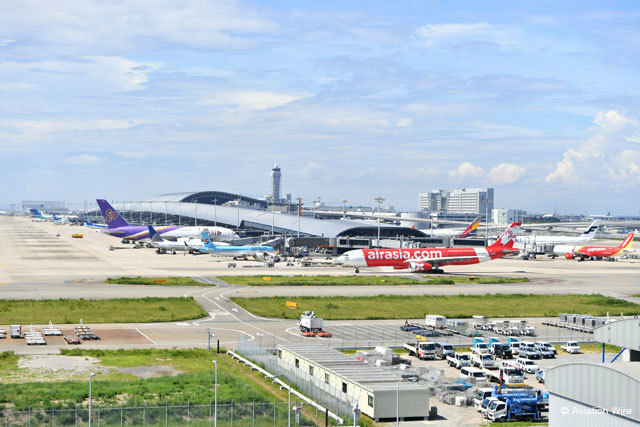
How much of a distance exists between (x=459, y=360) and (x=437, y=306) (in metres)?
33.1

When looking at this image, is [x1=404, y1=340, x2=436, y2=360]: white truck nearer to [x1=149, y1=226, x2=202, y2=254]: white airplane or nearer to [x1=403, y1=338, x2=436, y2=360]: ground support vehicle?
[x1=403, y1=338, x2=436, y2=360]: ground support vehicle

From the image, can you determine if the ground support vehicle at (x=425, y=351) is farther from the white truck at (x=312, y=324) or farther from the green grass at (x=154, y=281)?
the green grass at (x=154, y=281)

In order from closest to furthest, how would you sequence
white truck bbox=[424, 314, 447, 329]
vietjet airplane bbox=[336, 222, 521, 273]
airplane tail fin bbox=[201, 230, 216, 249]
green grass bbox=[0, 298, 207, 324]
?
green grass bbox=[0, 298, 207, 324] → white truck bbox=[424, 314, 447, 329] → vietjet airplane bbox=[336, 222, 521, 273] → airplane tail fin bbox=[201, 230, 216, 249]

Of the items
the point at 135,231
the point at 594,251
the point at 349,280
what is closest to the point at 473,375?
the point at 349,280

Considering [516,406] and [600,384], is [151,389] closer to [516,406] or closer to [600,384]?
[516,406]

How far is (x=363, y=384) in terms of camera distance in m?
41.4

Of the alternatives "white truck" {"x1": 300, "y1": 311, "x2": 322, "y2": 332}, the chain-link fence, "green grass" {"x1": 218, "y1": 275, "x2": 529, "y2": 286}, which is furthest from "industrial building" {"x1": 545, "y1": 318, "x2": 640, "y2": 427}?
"green grass" {"x1": 218, "y1": 275, "x2": 529, "y2": 286}

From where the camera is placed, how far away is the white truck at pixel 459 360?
54312 mm

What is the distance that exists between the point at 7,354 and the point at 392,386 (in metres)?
30.3

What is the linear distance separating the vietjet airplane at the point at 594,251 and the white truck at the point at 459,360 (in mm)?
133061

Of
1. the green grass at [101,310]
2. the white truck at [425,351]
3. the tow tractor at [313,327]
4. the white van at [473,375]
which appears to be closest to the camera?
the white van at [473,375]

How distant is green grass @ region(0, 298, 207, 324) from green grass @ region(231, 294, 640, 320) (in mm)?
7898

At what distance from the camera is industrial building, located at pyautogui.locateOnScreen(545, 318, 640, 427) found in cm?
2573

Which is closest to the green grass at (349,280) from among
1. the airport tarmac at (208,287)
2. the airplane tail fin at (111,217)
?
the airport tarmac at (208,287)
